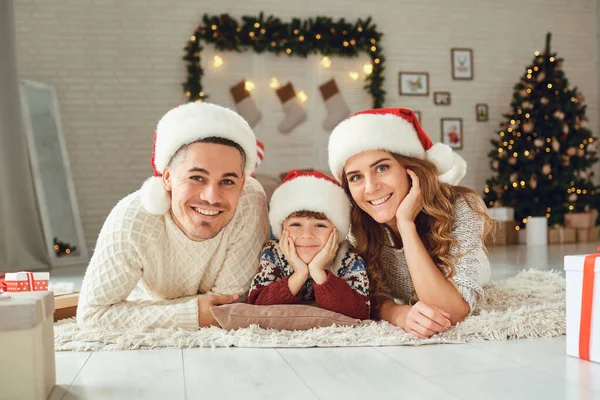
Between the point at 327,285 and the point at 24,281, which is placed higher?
the point at 24,281

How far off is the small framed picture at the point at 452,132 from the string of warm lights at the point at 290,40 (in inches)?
38.1

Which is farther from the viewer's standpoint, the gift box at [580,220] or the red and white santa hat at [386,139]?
the gift box at [580,220]

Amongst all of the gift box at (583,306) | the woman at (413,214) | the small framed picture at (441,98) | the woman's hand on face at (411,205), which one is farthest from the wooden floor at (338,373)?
the small framed picture at (441,98)

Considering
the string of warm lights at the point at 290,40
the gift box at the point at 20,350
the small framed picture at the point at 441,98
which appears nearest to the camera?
the gift box at the point at 20,350

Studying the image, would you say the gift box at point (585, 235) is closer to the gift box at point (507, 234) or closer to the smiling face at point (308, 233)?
the gift box at point (507, 234)

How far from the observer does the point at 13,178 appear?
185 inches

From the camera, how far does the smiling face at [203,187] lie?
187 centimetres

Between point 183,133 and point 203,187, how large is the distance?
0.20 m

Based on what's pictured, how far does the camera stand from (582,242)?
265 inches

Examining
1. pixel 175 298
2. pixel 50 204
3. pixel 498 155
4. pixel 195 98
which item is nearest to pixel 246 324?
pixel 175 298

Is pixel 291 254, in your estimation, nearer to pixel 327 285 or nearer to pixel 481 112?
pixel 327 285

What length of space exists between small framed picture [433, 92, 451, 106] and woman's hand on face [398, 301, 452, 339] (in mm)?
5696

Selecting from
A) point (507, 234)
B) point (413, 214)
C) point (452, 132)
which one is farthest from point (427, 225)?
point (452, 132)

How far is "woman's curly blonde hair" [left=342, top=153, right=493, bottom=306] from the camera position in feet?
6.49
